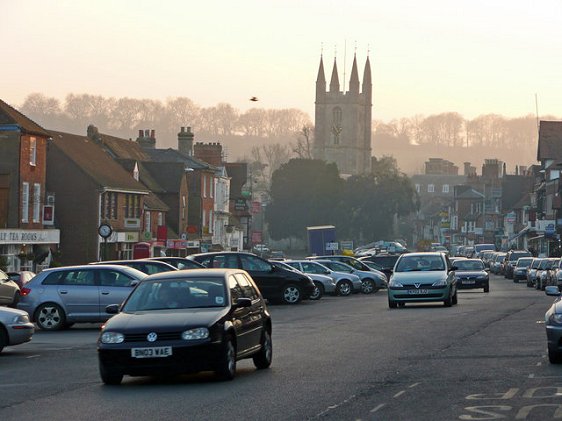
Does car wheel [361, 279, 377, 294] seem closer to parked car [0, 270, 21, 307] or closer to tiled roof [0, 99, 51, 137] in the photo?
tiled roof [0, 99, 51, 137]

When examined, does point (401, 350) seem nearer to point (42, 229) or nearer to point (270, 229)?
point (42, 229)

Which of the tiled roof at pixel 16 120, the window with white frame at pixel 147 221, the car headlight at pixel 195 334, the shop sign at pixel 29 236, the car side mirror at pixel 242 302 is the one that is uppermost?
the tiled roof at pixel 16 120

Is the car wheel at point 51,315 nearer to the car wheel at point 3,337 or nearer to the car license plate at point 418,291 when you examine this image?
the car wheel at point 3,337

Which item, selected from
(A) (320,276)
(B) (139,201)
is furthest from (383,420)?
(B) (139,201)

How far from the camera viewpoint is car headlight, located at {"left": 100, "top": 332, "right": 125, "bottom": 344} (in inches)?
653

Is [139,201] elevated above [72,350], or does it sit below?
above

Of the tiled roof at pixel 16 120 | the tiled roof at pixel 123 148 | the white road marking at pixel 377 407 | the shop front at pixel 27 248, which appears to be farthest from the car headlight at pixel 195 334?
the tiled roof at pixel 123 148

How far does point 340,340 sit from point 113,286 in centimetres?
710

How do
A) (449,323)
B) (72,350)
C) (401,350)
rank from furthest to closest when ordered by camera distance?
(449,323), (72,350), (401,350)

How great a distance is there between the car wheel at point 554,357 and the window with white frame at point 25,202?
46681 mm

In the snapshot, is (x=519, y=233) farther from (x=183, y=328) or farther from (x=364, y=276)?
(x=183, y=328)

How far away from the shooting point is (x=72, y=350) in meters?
24.2

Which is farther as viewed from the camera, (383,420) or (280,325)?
(280,325)

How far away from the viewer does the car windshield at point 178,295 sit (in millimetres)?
17562
